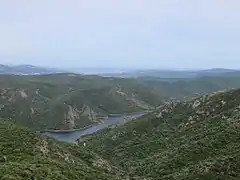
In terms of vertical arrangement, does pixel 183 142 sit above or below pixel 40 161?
below

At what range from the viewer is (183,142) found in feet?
257

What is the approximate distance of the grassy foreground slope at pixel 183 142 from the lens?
195ft

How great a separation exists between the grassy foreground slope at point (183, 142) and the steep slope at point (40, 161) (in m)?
7.94

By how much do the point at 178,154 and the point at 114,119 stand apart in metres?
122

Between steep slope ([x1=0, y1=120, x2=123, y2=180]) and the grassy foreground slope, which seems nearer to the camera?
steep slope ([x1=0, y1=120, x2=123, y2=180])

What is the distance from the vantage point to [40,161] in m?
49.0

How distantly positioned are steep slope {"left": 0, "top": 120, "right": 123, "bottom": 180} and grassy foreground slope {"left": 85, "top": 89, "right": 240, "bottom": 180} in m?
7.94

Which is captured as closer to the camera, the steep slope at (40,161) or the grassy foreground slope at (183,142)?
the steep slope at (40,161)

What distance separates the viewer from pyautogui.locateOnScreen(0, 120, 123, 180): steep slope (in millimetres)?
42156

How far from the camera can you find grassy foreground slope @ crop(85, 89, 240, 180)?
2336 inches

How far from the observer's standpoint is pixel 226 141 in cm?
6844

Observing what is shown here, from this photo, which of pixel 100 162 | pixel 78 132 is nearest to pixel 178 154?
pixel 100 162

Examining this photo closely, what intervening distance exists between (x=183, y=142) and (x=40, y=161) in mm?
36190

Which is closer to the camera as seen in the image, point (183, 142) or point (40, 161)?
point (40, 161)
